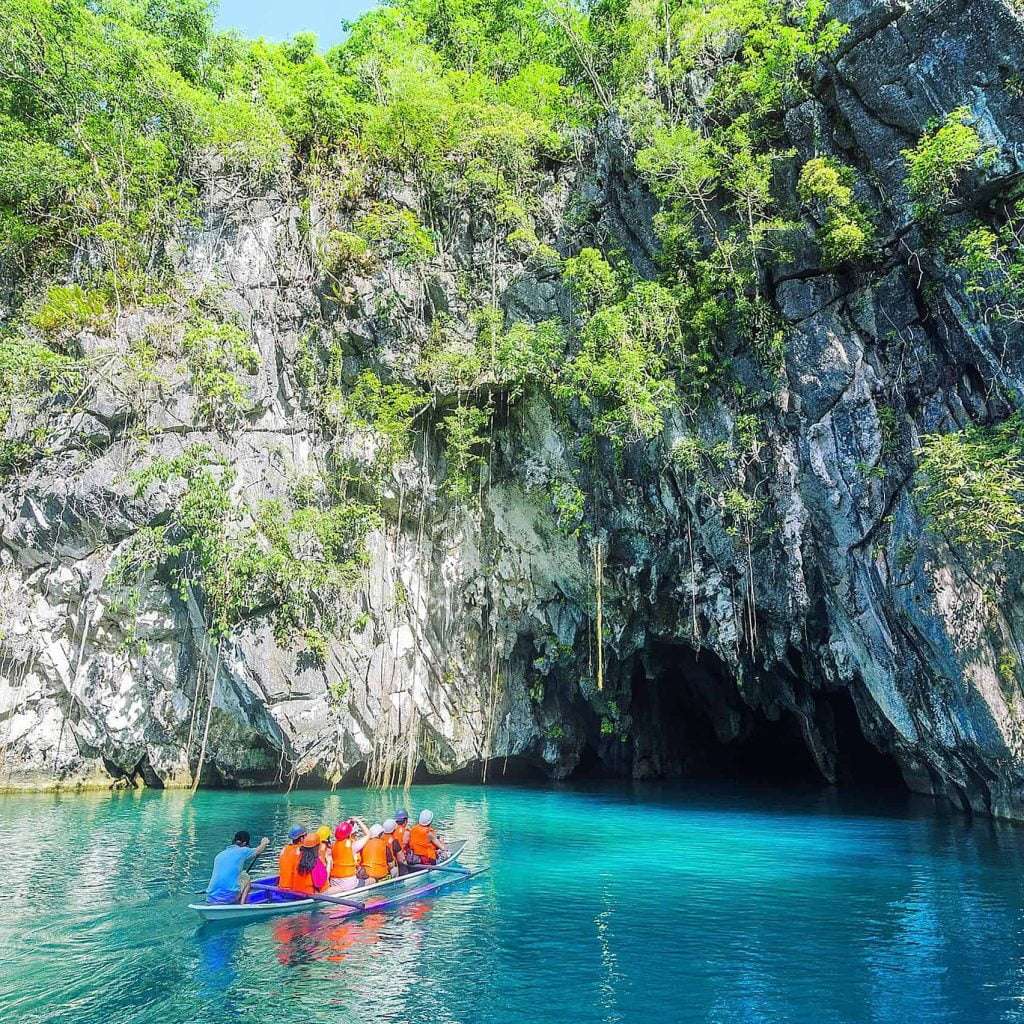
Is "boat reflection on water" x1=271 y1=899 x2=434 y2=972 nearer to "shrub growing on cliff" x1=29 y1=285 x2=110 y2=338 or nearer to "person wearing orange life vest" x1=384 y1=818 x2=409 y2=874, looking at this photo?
"person wearing orange life vest" x1=384 y1=818 x2=409 y2=874

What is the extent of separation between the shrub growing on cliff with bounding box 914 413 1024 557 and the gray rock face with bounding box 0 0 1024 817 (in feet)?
2.82

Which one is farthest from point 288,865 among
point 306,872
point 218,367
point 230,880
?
point 218,367

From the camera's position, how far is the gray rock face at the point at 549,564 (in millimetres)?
14438

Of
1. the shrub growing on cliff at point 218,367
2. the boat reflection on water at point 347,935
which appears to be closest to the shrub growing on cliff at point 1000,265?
the boat reflection on water at point 347,935

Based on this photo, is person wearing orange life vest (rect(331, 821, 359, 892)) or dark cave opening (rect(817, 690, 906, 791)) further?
dark cave opening (rect(817, 690, 906, 791))

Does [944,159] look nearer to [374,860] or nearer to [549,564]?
[549,564]

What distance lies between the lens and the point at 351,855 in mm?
9539

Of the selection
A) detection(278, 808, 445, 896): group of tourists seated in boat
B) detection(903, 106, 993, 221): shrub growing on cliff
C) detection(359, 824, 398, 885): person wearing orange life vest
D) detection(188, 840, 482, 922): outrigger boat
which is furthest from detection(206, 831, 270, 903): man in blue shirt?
detection(903, 106, 993, 221): shrub growing on cliff

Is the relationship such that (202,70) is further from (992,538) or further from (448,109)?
(992,538)

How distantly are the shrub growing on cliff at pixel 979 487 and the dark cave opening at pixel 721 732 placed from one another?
9281 millimetres

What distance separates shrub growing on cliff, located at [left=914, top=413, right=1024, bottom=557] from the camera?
1260 cm

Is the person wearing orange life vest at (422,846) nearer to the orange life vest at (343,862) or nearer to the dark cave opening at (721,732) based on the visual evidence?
the orange life vest at (343,862)

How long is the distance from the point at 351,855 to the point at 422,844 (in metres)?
1.20

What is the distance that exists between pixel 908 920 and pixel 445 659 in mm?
13750
